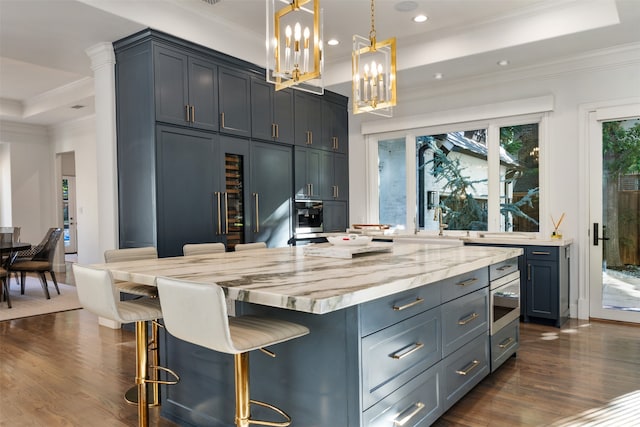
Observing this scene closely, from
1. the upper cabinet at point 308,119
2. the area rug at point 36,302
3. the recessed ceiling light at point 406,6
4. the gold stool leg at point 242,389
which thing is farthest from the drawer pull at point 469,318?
the area rug at point 36,302

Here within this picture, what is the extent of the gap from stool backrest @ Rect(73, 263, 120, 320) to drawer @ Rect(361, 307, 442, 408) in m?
1.12

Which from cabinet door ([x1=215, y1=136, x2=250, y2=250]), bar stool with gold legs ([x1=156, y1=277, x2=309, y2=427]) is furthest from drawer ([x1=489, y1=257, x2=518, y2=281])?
cabinet door ([x1=215, y1=136, x2=250, y2=250])

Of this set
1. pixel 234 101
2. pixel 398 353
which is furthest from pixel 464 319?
pixel 234 101

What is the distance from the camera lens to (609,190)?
4.55m

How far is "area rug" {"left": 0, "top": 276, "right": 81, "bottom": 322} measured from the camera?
16.7 ft

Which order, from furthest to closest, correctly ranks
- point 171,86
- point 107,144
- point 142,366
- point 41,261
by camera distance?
point 41,261
point 107,144
point 171,86
point 142,366

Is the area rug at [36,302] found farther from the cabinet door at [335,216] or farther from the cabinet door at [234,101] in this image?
the cabinet door at [335,216]

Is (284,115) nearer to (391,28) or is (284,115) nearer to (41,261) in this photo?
(391,28)

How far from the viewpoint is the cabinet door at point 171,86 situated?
3975mm

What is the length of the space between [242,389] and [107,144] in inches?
137

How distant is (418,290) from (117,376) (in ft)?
7.61

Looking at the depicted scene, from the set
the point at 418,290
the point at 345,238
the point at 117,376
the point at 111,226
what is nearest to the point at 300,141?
the point at 111,226

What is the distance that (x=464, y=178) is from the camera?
18.4 ft

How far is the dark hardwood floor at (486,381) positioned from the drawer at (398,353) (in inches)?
20.9
